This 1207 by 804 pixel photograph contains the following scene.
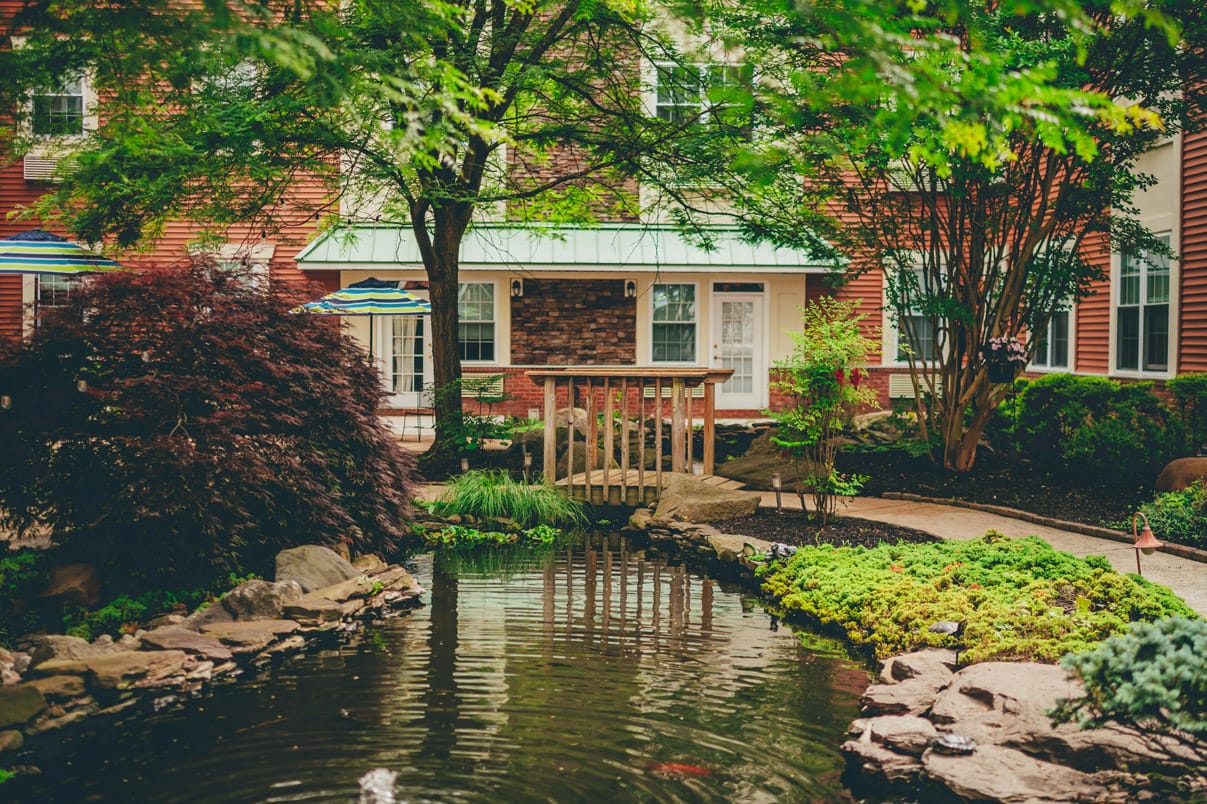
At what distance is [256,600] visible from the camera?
7203 mm

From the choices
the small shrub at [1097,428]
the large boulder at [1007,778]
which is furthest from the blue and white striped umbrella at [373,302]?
the large boulder at [1007,778]

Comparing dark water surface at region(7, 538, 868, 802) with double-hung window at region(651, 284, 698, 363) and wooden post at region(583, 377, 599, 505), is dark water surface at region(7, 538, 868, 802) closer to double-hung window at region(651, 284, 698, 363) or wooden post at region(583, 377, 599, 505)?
wooden post at region(583, 377, 599, 505)

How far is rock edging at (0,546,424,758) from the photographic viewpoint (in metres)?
5.55

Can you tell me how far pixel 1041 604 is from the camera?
21.2 ft

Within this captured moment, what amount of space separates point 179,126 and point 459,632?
6.35 metres

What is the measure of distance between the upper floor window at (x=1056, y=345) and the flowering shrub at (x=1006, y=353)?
7.05 m

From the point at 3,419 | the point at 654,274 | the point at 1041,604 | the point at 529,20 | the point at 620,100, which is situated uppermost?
the point at 529,20

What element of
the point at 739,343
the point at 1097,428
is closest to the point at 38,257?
the point at 739,343

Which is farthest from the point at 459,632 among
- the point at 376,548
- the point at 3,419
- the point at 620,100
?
the point at 620,100

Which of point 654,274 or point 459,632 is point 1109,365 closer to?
point 654,274

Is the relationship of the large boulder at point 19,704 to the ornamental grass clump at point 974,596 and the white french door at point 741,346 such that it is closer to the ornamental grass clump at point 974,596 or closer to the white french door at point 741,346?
the ornamental grass clump at point 974,596

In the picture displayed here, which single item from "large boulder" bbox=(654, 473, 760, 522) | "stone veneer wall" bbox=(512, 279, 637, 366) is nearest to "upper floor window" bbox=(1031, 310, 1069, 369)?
"stone veneer wall" bbox=(512, 279, 637, 366)

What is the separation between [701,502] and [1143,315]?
8.87m

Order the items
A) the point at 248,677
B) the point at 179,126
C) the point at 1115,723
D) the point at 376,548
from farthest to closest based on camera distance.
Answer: the point at 179,126
the point at 376,548
the point at 248,677
the point at 1115,723
